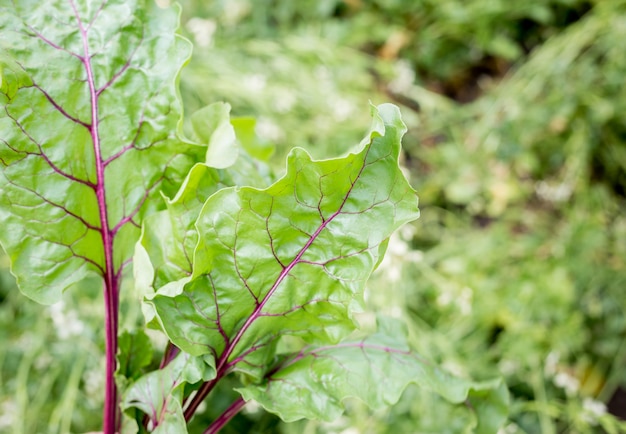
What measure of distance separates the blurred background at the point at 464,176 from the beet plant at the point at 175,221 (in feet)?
1.32

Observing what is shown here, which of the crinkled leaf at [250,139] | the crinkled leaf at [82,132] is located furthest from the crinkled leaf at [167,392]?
the crinkled leaf at [250,139]

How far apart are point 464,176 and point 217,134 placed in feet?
3.86

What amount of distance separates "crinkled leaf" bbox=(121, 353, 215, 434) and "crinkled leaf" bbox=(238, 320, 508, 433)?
5cm

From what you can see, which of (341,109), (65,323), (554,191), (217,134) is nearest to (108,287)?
(217,134)

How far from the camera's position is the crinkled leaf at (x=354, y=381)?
52 centimetres

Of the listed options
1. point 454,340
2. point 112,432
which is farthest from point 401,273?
point 112,432

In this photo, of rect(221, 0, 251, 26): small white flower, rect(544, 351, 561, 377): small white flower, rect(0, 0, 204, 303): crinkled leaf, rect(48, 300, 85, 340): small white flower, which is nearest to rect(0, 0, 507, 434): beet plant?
rect(0, 0, 204, 303): crinkled leaf

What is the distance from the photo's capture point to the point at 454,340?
1.29m

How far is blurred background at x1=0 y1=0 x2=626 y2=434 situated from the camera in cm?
104

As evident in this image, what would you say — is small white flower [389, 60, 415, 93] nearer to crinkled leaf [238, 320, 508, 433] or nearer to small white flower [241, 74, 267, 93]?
small white flower [241, 74, 267, 93]

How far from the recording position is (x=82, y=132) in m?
0.52

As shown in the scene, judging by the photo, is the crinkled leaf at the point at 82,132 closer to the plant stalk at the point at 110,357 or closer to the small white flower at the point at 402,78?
the plant stalk at the point at 110,357

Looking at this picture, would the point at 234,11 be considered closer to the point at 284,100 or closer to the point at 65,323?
the point at 284,100

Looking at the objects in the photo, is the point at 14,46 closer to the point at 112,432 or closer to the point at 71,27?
the point at 71,27
